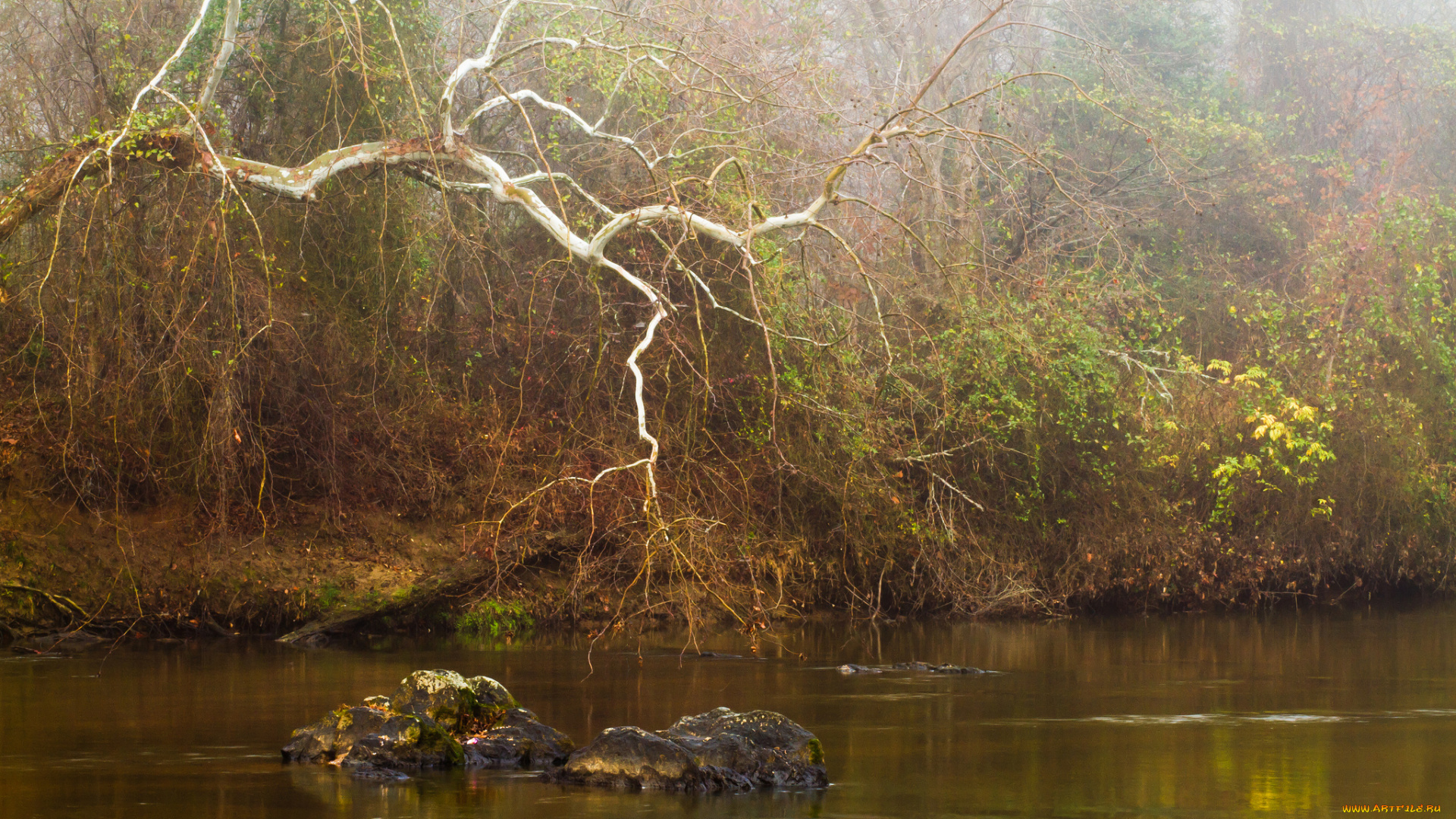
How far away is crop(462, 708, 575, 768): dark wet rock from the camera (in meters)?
8.93

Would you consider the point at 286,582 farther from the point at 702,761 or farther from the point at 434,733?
the point at 702,761

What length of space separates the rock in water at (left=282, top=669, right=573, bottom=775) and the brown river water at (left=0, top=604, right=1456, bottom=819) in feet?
0.69

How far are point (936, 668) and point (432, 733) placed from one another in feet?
18.1

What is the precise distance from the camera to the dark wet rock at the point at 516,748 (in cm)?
893

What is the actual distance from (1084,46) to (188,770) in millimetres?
21605

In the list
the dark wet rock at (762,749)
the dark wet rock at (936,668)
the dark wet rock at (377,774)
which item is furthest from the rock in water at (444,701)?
the dark wet rock at (936,668)

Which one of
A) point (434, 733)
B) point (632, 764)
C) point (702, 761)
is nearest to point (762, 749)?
point (702, 761)

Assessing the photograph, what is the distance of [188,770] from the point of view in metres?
8.49

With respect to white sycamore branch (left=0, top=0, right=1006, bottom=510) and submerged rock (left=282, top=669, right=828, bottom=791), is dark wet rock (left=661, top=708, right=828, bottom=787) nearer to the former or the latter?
submerged rock (left=282, top=669, right=828, bottom=791)

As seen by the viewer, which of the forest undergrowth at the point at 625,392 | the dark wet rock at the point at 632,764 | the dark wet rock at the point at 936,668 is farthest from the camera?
the forest undergrowth at the point at 625,392

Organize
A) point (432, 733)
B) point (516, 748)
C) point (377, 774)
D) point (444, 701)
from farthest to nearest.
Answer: point (444, 701)
point (516, 748)
point (432, 733)
point (377, 774)

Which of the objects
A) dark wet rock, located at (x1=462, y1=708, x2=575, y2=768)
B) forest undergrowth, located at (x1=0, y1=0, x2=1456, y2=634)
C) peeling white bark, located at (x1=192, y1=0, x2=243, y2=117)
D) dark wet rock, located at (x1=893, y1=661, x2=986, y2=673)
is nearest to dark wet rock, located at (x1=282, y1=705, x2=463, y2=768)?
dark wet rock, located at (x1=462, y1=708, x2=575, y2=768)

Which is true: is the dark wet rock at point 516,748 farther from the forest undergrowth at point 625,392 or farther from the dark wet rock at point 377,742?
the forest undergrowth at point 625,392

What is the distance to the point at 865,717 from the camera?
1072cm
